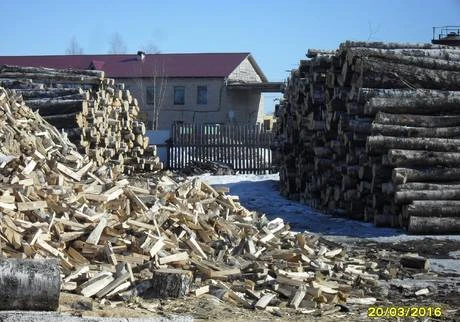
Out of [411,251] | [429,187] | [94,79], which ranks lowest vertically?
[411,251]

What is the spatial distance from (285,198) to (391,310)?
1094 cm

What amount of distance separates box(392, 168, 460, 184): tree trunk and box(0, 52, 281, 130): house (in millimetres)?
35357

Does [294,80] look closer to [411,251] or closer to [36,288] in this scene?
[411,251]

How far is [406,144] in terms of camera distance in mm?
13508

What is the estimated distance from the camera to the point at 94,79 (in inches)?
731

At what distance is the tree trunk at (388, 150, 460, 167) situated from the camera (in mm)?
13234

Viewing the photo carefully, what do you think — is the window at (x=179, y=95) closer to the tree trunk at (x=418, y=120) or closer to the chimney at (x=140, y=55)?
the chimney at (x=140, y=55)


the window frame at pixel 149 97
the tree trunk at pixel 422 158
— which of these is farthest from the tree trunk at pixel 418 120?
the window frame at pixel 149 97

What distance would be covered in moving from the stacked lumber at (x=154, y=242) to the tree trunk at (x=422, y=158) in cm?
301

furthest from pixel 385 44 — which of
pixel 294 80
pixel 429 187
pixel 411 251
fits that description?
pixel 411 251

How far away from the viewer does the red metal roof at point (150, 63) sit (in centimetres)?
5025

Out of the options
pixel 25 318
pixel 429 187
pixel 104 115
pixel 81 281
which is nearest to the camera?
pixel 25 318

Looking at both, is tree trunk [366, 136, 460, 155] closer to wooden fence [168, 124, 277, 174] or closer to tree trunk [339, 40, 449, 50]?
tree trunk [339, 40, 449, 50]

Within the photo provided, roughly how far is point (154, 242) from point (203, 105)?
41.9m
